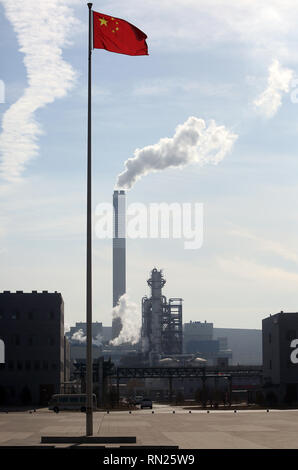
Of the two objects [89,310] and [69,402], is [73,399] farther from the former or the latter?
[89,310]

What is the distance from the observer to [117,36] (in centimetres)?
3547

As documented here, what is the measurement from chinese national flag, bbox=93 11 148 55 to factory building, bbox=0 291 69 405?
85.8m

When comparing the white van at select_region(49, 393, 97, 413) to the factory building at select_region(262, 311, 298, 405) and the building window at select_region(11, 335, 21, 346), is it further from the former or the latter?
the factory building at select_region(262, 311, 298, 405)

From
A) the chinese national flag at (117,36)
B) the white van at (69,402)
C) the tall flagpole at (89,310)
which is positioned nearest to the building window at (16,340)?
the white van at (69,402)

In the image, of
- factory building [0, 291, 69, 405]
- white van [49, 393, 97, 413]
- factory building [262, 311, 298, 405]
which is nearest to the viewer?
white van [49, 393, 97, 413]

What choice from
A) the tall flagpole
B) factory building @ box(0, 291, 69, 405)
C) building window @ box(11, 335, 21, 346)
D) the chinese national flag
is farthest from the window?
the chinese national flag

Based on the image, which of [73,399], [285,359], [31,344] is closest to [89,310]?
[73,399]

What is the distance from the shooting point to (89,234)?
36.5 m

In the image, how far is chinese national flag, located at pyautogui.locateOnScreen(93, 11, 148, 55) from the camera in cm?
3531

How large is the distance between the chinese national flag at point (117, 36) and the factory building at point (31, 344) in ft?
281

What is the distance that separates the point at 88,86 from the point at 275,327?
92.0 m
